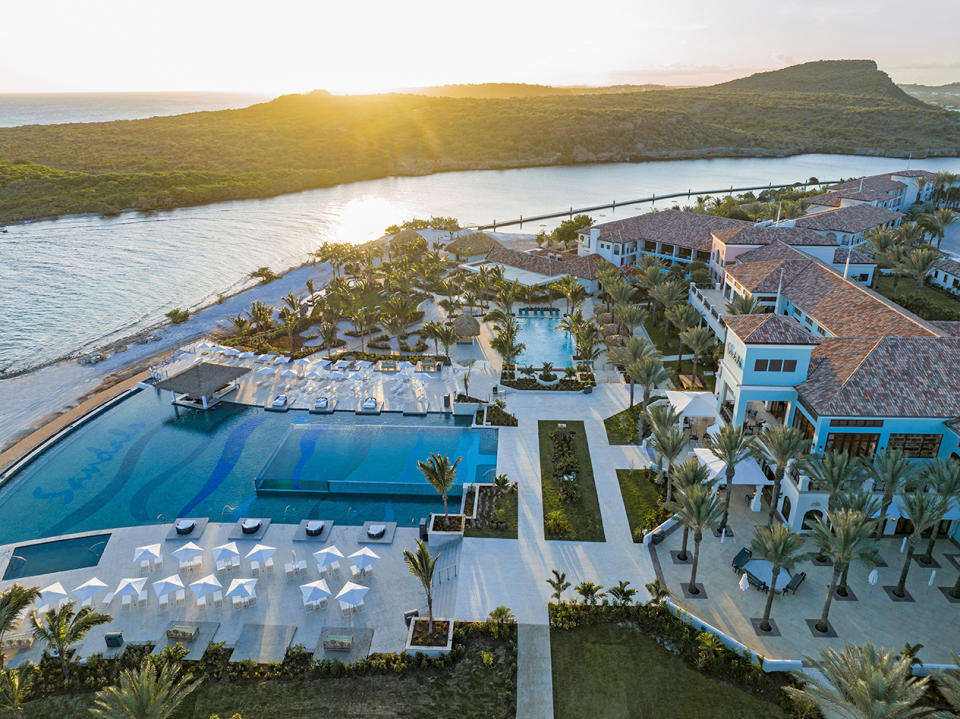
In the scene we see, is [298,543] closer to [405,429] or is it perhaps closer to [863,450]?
[405,429]

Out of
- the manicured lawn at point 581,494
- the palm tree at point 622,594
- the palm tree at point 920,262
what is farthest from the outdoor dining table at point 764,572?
the palm tree at point 920,262

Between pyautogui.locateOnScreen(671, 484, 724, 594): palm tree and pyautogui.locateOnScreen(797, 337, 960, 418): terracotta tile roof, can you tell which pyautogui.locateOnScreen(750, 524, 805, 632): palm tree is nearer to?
pyautogui.locateOnScreen(671, 484, 724, 594): palm tree

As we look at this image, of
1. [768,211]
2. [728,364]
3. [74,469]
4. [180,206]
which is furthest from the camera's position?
[180,206]

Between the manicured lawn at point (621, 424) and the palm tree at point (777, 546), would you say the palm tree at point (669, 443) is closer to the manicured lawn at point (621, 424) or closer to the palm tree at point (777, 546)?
the palm tree at point (777, 546)

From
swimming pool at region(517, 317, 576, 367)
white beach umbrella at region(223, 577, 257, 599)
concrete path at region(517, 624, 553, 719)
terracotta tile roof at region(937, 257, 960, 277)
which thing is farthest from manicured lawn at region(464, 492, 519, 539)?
terracotta tile roof at region(937, 257, 960, 277)

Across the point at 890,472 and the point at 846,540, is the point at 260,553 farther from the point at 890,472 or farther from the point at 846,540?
the point at 890,472

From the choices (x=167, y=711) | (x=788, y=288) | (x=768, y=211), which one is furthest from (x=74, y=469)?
(x=768, y=211)
